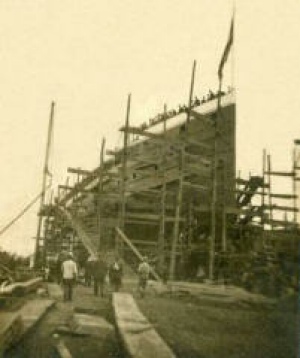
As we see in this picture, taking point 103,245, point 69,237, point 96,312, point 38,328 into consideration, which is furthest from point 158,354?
point 69,237

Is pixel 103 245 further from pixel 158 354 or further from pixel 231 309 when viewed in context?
pixel 158 354

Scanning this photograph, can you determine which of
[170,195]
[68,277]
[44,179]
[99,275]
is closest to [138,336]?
[68,277]

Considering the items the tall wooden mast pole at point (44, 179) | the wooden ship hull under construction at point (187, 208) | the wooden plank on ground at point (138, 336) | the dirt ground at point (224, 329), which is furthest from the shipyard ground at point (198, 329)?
the tall wooden mast pole at point (44, 179)

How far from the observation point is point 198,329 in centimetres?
928

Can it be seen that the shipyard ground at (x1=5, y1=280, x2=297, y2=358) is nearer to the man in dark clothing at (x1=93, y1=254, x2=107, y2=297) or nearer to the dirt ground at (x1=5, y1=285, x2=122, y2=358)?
the dirt ground at (x1=5, y1=285, x2=122, y2=358)

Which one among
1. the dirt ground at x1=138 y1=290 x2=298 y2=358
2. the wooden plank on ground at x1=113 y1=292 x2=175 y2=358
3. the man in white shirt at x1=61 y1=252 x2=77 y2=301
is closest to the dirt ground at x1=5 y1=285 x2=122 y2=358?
the wooden plank on ground at x1=113 y1=292 x2=175 y2=358

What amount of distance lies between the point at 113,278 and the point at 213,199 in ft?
16.7

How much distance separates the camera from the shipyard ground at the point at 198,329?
7.50m

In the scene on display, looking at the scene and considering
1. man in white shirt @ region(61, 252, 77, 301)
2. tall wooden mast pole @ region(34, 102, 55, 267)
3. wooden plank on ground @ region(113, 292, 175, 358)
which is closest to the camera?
wooden plank on ground @ region(113, 292, 175, 358)

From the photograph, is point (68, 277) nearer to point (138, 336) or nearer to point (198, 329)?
point (198, 329)

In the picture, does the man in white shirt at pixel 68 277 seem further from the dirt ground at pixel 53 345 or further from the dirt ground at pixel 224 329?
the dirt ground at pixel 53 345

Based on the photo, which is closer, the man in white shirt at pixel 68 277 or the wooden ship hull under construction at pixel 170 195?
the man in white shirt at pixel 68 277

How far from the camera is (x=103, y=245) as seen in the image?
23.6 m

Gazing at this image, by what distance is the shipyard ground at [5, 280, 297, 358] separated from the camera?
24.6 feet
